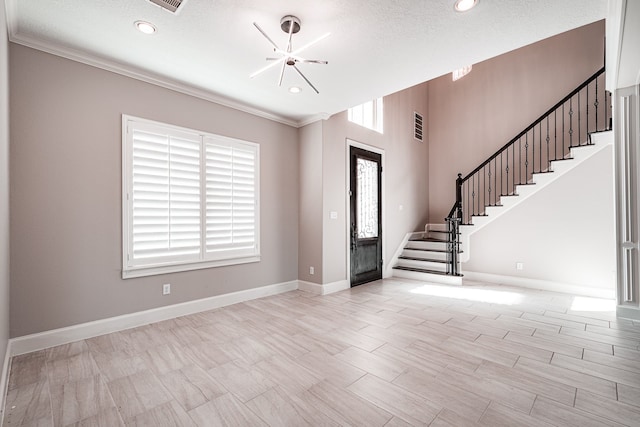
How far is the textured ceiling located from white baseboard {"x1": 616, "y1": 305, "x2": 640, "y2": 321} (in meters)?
3.25

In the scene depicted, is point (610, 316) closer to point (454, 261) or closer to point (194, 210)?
point (454, 261)

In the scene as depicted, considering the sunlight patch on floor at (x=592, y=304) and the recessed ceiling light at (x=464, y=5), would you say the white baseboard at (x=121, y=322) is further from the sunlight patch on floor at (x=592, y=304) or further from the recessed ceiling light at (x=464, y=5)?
the sunlight patch on floor at (x=592, y=304)

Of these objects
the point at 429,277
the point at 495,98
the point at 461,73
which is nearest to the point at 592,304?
the point at 429,277

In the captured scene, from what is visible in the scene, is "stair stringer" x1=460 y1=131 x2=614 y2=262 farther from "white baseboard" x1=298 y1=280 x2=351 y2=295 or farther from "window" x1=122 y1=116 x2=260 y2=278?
"window" x1=122 y1=116 x2=260 y2=278

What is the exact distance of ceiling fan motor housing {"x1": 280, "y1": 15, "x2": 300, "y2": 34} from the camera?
96.1 inches

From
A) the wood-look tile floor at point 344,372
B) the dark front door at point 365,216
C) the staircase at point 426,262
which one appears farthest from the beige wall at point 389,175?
the wood-look tile floor at point 344,372

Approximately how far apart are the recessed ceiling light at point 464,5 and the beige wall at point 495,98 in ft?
16.8

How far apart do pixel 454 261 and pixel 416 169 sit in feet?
8.41

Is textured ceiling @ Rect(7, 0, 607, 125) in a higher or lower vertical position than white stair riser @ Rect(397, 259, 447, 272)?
higher

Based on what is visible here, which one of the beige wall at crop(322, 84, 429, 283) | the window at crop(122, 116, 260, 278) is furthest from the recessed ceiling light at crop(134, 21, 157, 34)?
the beige wall at crop(322, 84, 429, 283)

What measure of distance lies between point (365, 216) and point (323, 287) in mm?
1665

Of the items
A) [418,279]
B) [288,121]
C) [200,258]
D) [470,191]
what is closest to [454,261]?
[418,279]

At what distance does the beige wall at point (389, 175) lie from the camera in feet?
16.0

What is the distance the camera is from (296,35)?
271 centimetres
